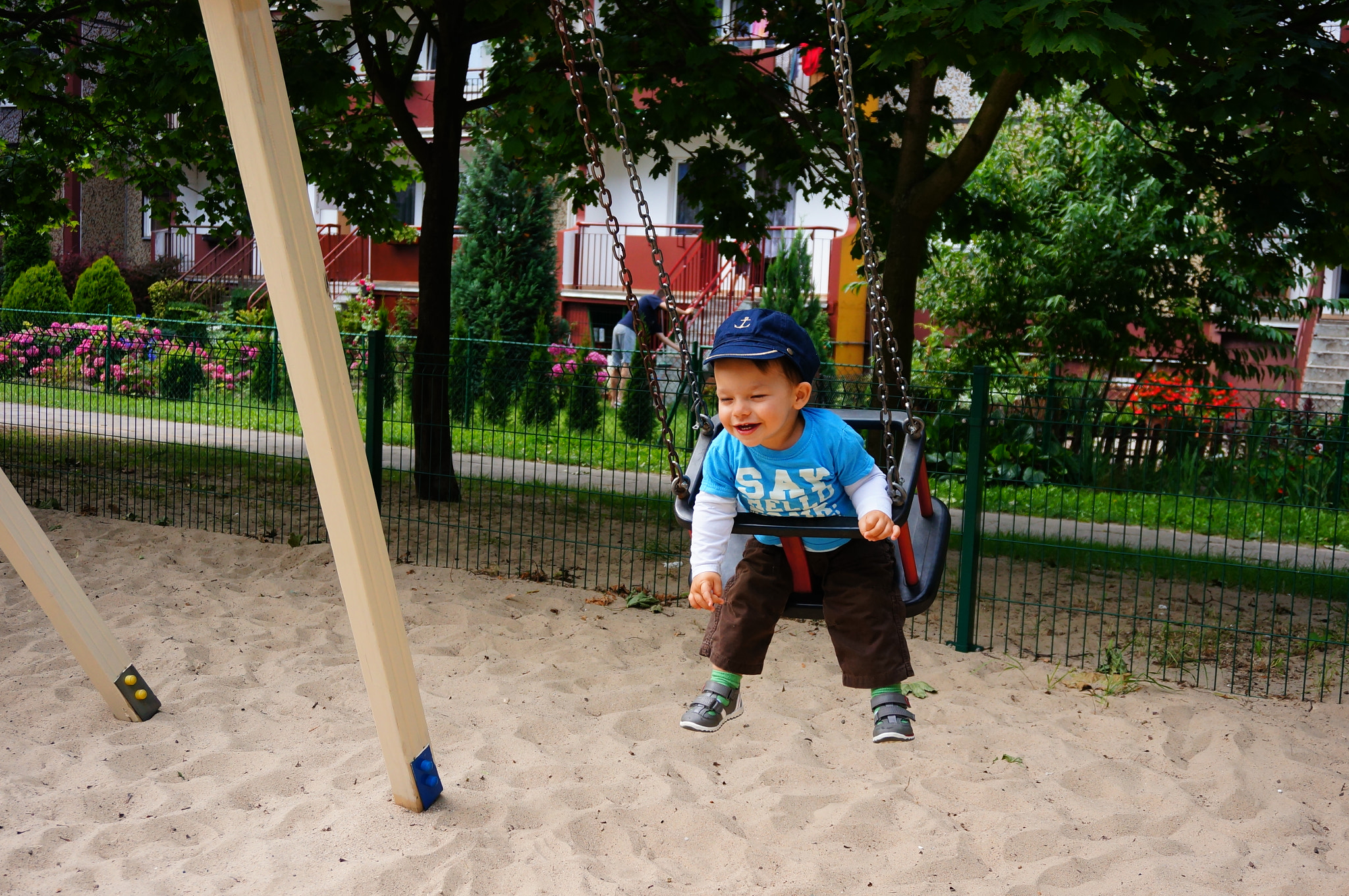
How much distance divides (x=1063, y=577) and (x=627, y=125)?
4236 millimetres

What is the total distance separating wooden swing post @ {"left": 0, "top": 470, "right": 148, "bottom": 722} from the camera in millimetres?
4422

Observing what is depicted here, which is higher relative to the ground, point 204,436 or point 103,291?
point 103,291

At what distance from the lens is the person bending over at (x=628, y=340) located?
179 inches

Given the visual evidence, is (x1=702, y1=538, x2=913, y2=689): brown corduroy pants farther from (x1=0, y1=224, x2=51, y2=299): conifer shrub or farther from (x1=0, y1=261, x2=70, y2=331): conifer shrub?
(x1=0, y1=224, x2=51, y2=299): conifer shrub

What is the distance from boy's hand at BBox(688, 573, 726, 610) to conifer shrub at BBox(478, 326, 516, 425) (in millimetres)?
4134

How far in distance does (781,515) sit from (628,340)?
12.2 meters

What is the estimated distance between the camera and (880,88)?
7.81m

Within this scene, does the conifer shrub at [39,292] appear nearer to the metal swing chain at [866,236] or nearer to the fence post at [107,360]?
the fence post at [107,360]

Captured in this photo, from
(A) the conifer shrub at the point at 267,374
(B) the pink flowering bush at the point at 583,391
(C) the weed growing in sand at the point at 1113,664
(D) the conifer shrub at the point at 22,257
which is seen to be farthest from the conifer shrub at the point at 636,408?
(D) the conifer shrub at the point at 22,257

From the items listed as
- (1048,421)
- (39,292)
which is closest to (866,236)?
(1048,421)

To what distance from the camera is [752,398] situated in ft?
8.71

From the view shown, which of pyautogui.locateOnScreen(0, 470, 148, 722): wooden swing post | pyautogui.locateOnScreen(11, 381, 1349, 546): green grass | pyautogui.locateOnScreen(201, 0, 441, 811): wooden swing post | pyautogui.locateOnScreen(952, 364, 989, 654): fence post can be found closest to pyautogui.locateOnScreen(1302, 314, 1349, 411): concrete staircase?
pyautogui.locateOnScreen(11, 381, 1349, 546): green grass

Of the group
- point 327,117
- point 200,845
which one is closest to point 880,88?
point 327,117

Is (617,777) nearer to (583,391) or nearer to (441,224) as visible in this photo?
(583,391)
